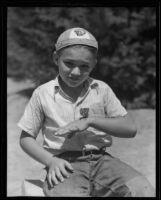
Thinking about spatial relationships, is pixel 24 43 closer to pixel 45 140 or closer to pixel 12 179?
pixel 12 179

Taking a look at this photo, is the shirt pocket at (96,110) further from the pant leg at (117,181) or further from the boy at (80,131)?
the pant leg at (117,181)

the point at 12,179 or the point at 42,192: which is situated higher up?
the point at 42,192

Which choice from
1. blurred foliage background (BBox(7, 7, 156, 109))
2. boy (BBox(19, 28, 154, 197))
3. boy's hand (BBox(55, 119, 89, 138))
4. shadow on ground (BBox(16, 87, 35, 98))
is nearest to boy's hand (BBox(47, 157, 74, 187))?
boy (BBox(19, 28, 154, 197))

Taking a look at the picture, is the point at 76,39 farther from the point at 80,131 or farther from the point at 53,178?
the point at 53,178

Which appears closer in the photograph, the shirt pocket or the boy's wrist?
the boy's wrist

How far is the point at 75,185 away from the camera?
194 centimetres

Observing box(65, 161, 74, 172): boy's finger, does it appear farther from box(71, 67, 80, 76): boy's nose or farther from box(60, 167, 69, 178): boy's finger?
box(71, 67, 80, 76): boy's nose

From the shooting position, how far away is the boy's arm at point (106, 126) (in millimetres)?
1834

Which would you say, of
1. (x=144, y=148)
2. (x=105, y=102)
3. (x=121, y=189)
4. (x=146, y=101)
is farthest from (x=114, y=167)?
(x=146, y=101)

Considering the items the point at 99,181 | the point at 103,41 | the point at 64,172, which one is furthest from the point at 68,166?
the point at 103,41

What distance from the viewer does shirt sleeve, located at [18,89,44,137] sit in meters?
2.04

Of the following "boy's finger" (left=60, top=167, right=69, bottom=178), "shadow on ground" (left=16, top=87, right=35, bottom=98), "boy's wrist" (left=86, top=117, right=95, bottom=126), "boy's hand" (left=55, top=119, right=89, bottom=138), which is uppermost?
"shadow on ground" (left=16, top=87, right=35, bottom=98)

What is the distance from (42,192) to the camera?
81.0 inches

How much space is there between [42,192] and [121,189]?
0.38 metres
